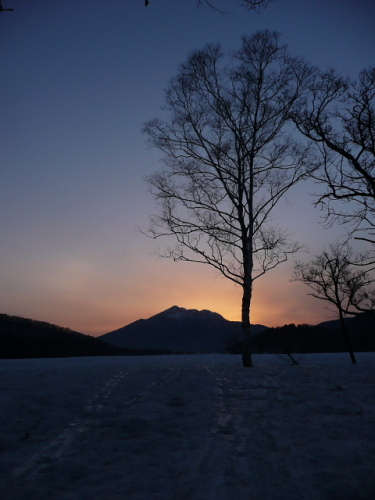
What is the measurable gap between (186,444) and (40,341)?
80.1 m

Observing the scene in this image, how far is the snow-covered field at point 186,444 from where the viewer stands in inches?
119

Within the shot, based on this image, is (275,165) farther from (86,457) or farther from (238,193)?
(86,457)

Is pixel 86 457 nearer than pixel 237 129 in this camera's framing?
Yes

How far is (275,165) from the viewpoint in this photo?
14.6 metres

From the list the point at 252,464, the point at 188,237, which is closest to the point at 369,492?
the point at 252,464

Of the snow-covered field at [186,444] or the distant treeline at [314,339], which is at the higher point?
the distant treeline at [314,339]

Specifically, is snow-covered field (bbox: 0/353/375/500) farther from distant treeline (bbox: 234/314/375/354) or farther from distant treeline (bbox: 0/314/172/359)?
distant treeline (bbox: 234/314/375/354)

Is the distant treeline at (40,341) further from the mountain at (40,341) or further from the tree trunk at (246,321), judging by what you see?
the tree trunk at (246,321)

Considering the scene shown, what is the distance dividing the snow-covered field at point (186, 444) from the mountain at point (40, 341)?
6511 centimetres

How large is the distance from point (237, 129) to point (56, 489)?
48.3 feet

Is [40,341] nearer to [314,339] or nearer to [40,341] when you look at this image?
[40,341]

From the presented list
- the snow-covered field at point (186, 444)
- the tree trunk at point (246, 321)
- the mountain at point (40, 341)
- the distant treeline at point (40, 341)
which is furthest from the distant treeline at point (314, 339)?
the snow-covered field at point (186, 444)

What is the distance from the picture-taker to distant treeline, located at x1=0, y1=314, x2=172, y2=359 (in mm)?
65044

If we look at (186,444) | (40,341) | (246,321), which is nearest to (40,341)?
(40,341)
